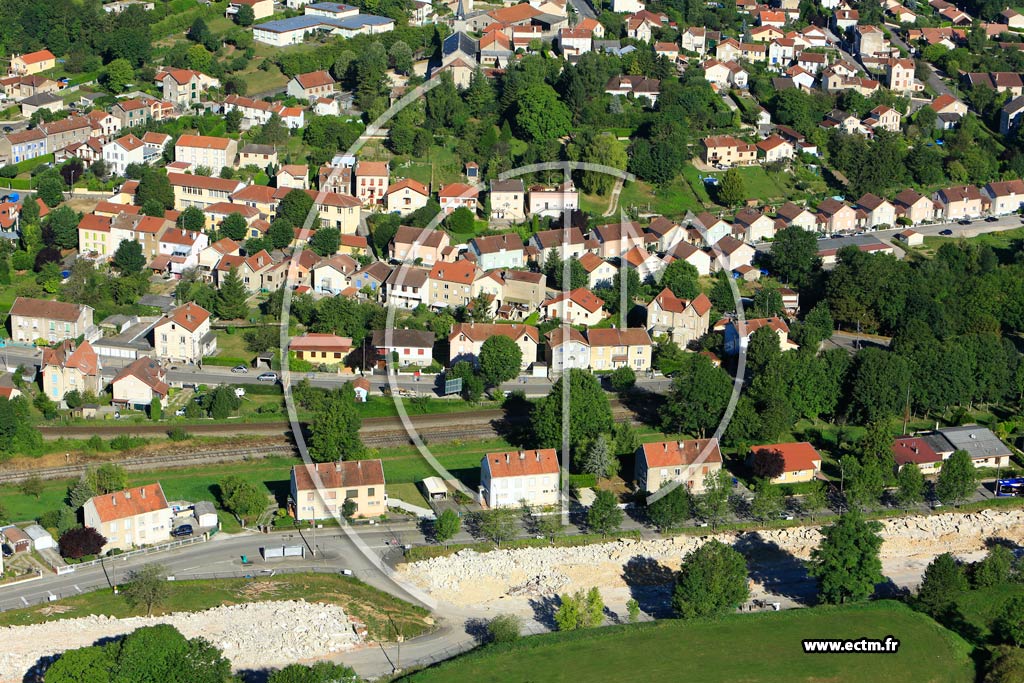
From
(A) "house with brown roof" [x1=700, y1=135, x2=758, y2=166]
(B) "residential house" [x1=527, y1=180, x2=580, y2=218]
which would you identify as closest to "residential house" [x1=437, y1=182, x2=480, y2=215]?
(B) "residential house" [x1=527, y1=180, x2=580, y2=218]

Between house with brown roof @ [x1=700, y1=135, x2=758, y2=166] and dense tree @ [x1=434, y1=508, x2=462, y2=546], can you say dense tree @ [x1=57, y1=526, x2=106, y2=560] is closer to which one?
dense tree @ [x1=434, y1=508, x2=462, y2=546]

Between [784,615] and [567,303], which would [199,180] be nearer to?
[567,303]

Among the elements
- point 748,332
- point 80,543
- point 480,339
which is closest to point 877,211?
point 748,332

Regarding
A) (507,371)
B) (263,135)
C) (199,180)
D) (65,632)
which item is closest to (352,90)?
(263,135)

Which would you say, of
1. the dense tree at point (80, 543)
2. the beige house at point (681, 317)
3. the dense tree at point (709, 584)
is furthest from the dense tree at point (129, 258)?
the dense tree at point (709, 584)

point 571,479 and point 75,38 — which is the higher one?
point 75,38

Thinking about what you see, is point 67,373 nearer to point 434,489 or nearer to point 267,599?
point 434,489
